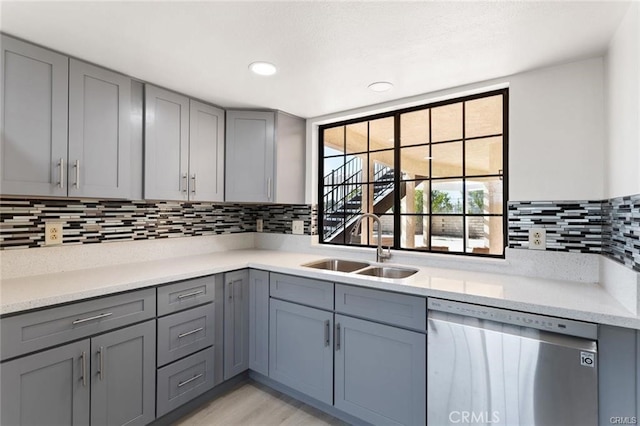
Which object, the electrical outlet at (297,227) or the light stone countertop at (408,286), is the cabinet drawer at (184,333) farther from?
the electrical outlet at (297,227)

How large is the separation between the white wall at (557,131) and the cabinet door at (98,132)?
2264 millimetres

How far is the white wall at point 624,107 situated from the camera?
3.94 ft

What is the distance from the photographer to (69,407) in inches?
55.5

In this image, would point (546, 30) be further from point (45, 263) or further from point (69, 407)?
point (45, 263)

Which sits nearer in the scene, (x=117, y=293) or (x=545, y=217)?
(x=117, y=293)

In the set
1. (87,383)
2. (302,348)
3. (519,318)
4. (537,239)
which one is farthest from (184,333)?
(537,239)

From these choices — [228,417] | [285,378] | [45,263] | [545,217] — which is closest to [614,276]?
[545,217]

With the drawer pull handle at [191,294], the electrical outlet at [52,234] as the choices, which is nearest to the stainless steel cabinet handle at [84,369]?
the drawer pull handle at [191,294]

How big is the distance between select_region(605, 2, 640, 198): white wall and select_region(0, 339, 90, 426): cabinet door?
2495 mm

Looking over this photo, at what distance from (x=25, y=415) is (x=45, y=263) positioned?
85 centimetres

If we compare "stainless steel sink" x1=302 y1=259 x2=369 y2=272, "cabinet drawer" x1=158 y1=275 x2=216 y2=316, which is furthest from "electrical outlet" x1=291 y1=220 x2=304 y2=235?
"cabinet drawer" x1=158 y1=275 x2=216 y2=316

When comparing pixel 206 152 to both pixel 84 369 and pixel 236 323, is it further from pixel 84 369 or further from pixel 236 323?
pixel 84 369

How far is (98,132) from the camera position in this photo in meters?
1.79

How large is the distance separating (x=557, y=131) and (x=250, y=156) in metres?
2.11
